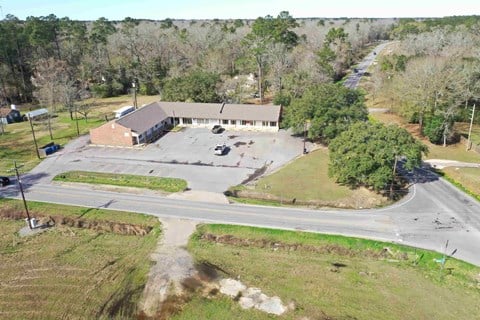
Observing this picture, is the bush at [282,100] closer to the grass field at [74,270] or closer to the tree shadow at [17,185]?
the grass field at [74,270]

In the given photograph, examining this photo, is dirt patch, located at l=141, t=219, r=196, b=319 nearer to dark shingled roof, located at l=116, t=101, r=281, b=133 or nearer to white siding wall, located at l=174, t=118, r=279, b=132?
dark shingled roof, located at l=116, t=101, r=281, b=133

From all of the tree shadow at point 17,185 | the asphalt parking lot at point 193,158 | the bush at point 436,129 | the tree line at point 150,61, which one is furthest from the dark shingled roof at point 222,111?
the tree shadow at point 17,185

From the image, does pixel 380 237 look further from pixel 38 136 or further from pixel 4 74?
pixel 4 74

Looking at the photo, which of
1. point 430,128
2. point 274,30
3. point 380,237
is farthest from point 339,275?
point 274,30

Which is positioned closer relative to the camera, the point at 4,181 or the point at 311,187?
the point at 311,187

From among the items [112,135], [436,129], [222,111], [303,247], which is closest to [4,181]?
[112,135]

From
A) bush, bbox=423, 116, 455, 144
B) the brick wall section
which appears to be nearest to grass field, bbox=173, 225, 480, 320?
the brick wall section

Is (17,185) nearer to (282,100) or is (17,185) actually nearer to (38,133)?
(38,133)
